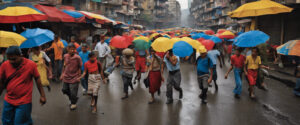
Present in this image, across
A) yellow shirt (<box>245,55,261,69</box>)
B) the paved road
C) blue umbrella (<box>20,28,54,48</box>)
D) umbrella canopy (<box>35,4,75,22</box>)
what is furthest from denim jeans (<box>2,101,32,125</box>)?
umbrella canopy (<box>35,4,75,22</box>)

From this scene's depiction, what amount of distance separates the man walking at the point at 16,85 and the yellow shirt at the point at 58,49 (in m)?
4.72

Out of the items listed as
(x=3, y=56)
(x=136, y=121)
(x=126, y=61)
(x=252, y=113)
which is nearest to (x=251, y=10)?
(x=252, y=113)

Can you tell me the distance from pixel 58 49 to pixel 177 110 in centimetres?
518

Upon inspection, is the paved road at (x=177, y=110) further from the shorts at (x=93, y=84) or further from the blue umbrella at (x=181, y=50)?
the blue umbrella at (x=181, y=50)

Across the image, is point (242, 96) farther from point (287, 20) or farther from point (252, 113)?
point (287, 20)

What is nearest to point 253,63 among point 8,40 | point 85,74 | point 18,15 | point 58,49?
point 85,74

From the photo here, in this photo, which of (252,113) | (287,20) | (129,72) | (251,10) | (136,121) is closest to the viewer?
(136,121)

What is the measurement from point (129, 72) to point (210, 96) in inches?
98.3

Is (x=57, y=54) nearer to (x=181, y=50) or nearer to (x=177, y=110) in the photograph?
(x=181, y=50)

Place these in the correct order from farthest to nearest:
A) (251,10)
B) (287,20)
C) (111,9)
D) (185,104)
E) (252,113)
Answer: (111,9), (287,20), (251,10), (185,104), (252,113)

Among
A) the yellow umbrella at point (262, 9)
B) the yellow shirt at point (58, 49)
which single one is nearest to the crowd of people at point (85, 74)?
the yellow shirt at point (58, 49)

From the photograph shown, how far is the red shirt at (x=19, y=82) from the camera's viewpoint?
272cm

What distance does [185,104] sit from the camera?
507 centimetres

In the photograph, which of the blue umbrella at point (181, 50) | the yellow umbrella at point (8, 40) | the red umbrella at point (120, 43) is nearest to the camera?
the yellow umbrella at point (8, 40)
